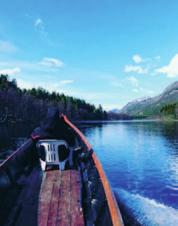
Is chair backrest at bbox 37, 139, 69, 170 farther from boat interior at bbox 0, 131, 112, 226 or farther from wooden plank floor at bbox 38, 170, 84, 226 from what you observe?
wooden plank floor at bbox 38, 170, 84, 226

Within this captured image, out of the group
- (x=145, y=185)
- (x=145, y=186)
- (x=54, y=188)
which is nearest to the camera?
(x=54, y=188)

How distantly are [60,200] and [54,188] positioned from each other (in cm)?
97

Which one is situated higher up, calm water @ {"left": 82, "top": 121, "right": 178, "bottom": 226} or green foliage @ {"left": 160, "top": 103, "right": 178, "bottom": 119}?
green foliage @ {"left": 160, "top": 103, "right": 178, "bottom": 119}

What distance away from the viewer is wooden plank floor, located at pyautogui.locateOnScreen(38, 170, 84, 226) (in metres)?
5.68

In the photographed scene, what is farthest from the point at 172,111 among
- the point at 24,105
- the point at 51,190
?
the point at 51,190

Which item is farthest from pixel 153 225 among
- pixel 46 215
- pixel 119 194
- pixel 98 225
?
pixel 46 215

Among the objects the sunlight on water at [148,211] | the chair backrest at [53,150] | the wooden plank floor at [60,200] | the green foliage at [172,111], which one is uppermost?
the green foliage at [172,111]

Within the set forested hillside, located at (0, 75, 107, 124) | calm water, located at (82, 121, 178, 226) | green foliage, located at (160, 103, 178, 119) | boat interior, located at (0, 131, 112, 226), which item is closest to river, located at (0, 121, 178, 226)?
calm water, located at (82, 121, 178, 226)

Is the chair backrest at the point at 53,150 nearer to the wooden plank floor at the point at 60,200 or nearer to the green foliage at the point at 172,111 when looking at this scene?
the wooden plank floor at the point at 60,200

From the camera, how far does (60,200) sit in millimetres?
6738

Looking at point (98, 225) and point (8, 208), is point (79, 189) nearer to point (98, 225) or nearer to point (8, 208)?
point (98, 225)

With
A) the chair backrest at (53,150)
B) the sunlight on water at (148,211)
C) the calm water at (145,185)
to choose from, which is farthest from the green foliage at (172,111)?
the chair backrest at (53,150)

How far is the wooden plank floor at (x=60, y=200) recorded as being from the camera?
5684mm

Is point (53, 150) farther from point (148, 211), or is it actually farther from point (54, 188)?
point (148, 211)
